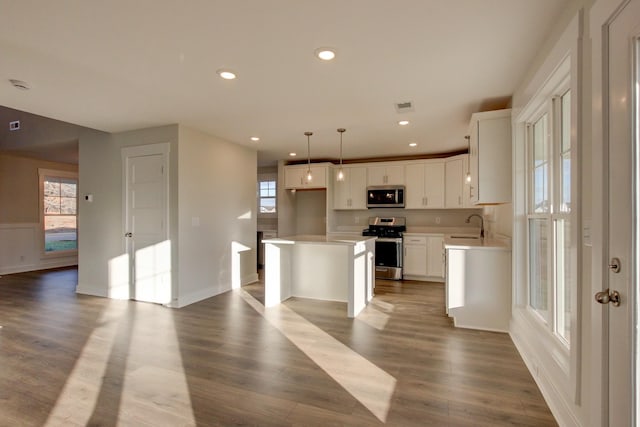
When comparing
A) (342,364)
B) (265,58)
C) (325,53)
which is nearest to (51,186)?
(265,58)

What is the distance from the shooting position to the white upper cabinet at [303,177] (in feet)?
21.8

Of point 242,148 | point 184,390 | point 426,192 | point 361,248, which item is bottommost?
point 184,390

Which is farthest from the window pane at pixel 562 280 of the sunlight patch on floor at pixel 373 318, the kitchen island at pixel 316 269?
the kitchen island at pixel 316 269

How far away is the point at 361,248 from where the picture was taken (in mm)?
4172

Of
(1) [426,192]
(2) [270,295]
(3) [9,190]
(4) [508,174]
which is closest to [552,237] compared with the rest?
(4) [508,174]

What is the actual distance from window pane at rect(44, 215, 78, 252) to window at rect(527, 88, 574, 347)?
8.74m

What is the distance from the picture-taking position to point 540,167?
8.89 feet

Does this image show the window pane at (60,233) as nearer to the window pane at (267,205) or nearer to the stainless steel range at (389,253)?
the window pane at (267,205)

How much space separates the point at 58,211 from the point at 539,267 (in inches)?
349

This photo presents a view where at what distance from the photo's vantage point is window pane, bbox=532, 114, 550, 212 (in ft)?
8.35

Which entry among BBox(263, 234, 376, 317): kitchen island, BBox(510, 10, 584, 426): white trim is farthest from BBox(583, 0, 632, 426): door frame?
BBox(263, 234, 376, 317): kitchen island

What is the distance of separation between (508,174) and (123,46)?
3.41 meters

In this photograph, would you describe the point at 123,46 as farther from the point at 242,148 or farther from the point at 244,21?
the point at 242,148

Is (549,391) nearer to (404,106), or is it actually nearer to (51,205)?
(404,106)
